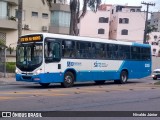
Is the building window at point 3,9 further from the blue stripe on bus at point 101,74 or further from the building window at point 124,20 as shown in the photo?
the building window at point 124,20

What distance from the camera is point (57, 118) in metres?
11.0

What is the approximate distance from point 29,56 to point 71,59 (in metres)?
2.59

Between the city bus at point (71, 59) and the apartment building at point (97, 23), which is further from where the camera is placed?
the apartment building at point (97, 23)

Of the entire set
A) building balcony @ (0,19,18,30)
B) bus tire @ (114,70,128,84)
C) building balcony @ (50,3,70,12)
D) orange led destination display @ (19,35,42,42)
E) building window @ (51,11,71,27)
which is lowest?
bus tire @ (114,70,128,84)

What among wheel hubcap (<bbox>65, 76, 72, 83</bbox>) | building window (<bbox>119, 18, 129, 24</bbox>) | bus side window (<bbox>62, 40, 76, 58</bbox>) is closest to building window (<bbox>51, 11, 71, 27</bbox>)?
bus side window (<bbox>62, 40, 76, 58</bbox>)

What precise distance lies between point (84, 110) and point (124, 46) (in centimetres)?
Result: 1532

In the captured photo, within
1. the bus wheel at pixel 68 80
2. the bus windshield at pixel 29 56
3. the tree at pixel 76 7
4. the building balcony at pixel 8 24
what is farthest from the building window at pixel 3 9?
the bus wheel at pixel 68 80

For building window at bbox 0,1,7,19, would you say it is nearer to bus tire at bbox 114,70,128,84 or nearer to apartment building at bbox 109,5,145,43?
bus tire at bbox 114,70,128,84

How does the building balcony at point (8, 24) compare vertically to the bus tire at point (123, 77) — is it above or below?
above

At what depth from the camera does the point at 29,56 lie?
2130cm

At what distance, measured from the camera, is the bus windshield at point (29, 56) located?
2089 cm

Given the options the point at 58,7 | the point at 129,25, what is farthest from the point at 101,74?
the point at 129,25

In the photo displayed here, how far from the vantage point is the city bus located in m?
21.0

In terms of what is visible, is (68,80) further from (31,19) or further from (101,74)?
(31,19)
